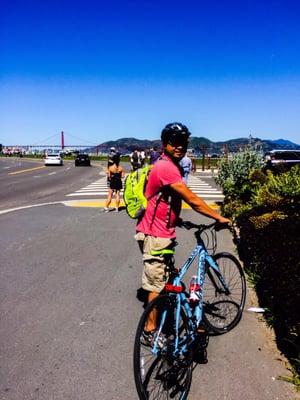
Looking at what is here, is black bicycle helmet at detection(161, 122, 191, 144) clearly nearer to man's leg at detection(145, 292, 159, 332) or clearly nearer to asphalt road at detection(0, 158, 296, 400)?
man's leg at detection(145, 292, 159, 332)

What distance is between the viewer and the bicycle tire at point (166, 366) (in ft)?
9.63

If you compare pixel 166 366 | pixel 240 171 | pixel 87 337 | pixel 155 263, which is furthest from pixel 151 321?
pixel 240 171

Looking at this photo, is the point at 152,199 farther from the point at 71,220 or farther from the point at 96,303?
the point at 71,220

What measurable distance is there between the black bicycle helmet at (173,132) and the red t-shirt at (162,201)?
0.50ft

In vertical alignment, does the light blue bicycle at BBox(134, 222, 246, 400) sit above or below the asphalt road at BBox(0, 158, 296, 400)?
above

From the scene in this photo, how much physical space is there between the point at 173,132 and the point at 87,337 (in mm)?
2123

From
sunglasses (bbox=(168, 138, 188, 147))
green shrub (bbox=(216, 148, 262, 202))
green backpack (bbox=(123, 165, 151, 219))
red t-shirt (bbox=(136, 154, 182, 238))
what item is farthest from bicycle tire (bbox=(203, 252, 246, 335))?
green shrub (bbox=(216, 148, 262, 202))

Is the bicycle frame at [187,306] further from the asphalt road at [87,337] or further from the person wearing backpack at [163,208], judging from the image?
the asphalt road at [87,337]

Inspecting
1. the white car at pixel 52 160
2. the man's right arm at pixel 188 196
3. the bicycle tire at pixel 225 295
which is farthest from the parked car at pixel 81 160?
the man's right arm at pixel 188 196

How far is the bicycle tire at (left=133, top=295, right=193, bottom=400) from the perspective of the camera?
2936 mm

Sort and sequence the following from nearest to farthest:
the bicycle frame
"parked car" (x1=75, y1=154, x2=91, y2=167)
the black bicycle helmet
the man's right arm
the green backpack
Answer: the bicycle frame < the man's right arm < the black bicycle helmet < the green backpack < "parked car" (x1=75, y1=154, x2=91, y2=167)

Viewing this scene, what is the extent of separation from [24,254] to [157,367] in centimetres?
443

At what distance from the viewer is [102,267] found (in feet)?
20.0

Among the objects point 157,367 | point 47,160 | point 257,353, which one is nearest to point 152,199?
point 157,367
